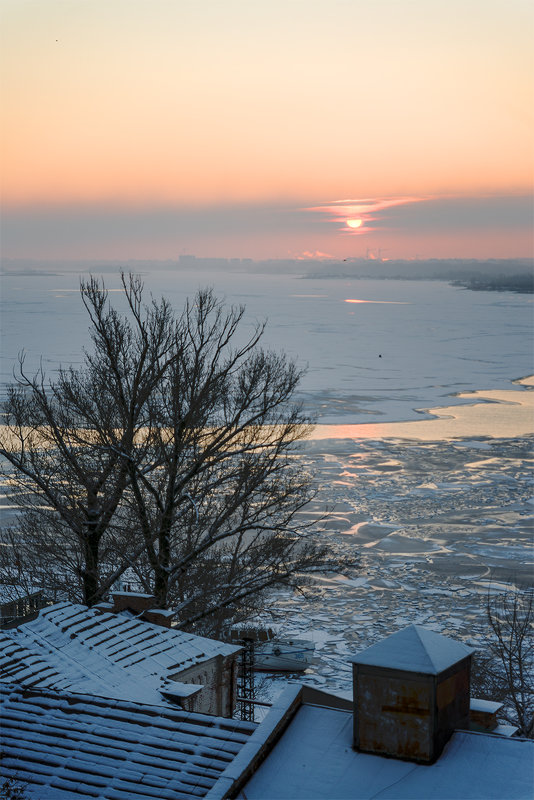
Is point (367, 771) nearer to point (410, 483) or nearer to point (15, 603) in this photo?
point (15, 603)

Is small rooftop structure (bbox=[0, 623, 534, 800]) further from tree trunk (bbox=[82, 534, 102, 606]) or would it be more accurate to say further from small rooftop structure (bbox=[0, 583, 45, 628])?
small rooftop structure (bbox=[0, 583, 45, 628])

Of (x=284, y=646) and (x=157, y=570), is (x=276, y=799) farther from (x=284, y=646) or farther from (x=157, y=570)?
(x=284, y=646)

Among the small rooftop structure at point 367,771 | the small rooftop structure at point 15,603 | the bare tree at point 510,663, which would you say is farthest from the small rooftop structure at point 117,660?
the small rooftop structure at point 15,603

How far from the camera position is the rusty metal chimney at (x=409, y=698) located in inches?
277

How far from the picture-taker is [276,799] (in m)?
6.61

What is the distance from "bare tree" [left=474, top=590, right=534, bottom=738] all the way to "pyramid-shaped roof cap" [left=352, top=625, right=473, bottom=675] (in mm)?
10740

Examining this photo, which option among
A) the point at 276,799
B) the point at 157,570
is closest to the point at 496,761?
the point at 276,799

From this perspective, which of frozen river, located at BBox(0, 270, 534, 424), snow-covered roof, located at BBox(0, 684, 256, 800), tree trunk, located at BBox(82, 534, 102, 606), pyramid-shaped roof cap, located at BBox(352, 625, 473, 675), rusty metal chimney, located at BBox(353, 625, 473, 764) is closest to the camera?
rusty metal chimney, located at BBox(353, 625, 473, 764)

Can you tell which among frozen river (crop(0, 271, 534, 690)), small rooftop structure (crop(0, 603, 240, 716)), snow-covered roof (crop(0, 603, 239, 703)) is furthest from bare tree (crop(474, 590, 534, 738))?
snow-covered roof (crop(0, 603, 239, 703))

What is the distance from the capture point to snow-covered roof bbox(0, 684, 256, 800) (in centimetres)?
733

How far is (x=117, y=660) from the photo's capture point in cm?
1122

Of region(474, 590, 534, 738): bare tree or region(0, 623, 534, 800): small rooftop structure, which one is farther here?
region(474, 590, 534, 738): bare tree

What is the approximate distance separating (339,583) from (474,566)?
440 cm

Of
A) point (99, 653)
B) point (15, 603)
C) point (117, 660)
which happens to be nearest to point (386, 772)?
point (117, 660)
